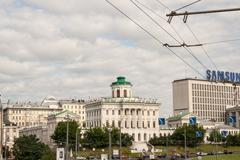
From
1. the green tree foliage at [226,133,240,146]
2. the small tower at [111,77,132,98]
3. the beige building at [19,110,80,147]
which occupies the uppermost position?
the small tower at [111,77,132,98]

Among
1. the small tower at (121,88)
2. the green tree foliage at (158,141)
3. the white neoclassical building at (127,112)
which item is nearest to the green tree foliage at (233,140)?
the green tree foliage at (158,141)

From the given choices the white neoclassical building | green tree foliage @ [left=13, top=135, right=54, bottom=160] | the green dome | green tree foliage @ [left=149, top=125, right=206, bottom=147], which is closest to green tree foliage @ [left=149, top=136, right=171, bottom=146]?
green tree foliage @ [left=149, top=125, right=206, bottom=147]

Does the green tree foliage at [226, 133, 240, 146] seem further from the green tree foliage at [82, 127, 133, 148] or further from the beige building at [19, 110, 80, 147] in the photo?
the beige building at [19, 110, 80, 147]

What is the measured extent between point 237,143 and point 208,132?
22042mm

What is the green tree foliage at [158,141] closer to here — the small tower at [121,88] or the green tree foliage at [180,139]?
the green tree foliage at [180,139]

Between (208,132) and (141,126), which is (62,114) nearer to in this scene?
(141,126)

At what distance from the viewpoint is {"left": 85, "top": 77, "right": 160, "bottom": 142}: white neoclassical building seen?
565ft

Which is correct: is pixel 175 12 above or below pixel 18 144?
above

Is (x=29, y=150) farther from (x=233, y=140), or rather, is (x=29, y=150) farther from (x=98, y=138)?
(x=233, y=140)

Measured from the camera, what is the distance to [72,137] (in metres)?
146

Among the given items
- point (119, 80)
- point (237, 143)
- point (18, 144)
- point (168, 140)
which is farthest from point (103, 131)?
point (18, 144)

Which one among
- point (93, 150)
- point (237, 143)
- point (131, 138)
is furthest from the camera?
point (237, 143)

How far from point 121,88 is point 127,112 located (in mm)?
8115

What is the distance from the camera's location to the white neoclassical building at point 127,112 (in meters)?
172
